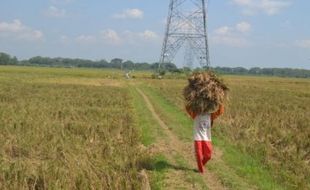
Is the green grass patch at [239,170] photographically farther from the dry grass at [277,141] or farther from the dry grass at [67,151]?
the dry grass at [67,151]

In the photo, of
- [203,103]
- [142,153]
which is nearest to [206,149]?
[203,103]

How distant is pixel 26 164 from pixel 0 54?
642 feet

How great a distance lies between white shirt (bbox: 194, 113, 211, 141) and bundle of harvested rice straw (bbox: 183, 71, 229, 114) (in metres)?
0.14

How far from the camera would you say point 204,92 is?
438 inches

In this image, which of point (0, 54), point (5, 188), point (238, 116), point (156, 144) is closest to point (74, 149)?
point (156, 144)

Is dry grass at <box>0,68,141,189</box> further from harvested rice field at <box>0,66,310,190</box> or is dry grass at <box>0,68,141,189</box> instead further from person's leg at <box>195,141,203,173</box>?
person's leg at <box>195,141,203,173</box>

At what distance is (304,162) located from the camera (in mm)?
13523

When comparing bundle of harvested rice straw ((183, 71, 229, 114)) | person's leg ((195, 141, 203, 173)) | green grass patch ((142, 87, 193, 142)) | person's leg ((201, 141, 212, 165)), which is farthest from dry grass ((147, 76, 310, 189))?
person's leg ((195, 141, 203, 173))

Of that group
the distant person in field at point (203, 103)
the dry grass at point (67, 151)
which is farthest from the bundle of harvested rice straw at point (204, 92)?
the dry grass at point (67, 151)

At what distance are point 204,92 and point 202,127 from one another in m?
0.78

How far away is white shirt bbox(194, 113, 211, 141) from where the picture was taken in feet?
37.1

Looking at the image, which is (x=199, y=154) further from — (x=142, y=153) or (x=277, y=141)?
(x=277, y=141)

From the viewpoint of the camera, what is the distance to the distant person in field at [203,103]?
11148 millimetres

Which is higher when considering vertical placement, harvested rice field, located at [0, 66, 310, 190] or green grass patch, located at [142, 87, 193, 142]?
harvested rice field, located at [0, 66, 310, 190]
